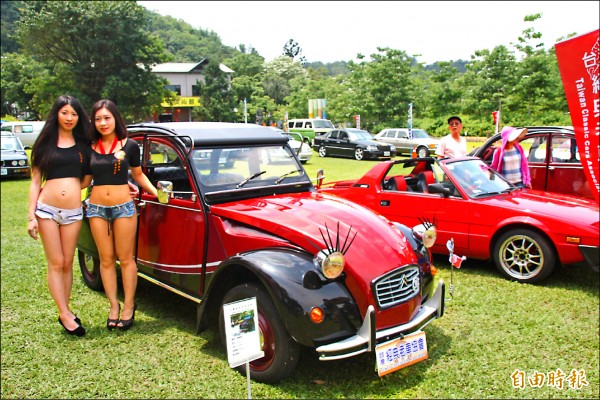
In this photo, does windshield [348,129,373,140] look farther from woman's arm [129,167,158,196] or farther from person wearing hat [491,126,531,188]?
woman's arm [129,167,158,196]

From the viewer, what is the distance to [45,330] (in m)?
4.75

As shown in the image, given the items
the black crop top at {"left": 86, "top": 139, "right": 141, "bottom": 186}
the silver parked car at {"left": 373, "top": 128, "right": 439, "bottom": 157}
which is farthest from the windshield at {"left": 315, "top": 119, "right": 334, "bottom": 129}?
the black crop top at {"left": 86, "top": 139, "right": 141, "bottom": 186}

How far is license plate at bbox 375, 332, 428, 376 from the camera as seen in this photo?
11.0 ft

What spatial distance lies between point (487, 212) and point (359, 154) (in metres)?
17.8

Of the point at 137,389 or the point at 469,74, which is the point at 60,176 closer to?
the point at 137,389

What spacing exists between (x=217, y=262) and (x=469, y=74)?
110 feet

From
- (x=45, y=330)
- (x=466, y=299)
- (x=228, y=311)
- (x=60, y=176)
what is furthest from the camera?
(x=466, y=299)

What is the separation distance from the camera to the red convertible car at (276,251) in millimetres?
3418

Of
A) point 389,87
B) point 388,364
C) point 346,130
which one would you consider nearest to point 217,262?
point 388,364

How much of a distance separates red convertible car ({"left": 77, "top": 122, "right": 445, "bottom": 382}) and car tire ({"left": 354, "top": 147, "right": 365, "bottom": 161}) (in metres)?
18.5

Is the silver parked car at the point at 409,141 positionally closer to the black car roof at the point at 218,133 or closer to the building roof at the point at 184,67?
the black car roof at the point at 218,133

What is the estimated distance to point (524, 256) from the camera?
581 centimetres

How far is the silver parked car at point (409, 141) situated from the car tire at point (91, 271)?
64.3 feet

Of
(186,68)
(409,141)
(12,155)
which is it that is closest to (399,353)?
(12,155)
